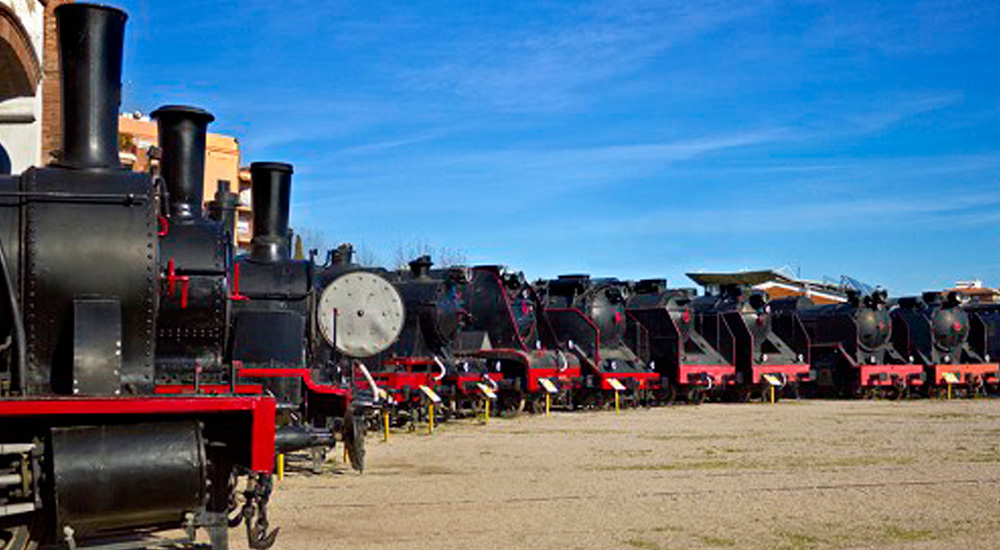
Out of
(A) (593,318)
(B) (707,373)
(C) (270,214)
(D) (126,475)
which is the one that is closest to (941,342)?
(B) (707,373)

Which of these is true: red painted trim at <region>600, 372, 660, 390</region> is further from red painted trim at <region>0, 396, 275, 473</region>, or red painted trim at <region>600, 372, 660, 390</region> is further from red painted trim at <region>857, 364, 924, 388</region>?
red painted trim at <region>0, 396, 275, 473</region>

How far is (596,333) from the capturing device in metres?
26.2

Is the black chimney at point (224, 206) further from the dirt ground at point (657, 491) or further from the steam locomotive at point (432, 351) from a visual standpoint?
the steam locomotive at point (432, 351)

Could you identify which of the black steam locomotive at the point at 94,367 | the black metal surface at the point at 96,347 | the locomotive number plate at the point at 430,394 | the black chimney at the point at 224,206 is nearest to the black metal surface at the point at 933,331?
the locomotive number plate at the point at 430,394

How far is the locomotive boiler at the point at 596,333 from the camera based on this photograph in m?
26.2

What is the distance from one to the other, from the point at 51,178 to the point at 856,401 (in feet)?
88.8

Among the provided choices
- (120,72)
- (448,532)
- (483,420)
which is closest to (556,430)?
(483,420)

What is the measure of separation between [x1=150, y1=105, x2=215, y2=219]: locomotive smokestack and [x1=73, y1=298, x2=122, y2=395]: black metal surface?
2805mm

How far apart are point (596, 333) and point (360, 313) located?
11.0 meters

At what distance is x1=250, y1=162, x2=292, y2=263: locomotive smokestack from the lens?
12.8 metres

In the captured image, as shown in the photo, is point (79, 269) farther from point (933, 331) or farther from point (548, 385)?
point (933, 331)

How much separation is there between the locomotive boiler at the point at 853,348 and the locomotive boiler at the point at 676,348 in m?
4.06

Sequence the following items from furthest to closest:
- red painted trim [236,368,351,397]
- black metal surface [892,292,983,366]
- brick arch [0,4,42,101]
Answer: black metal surface [892,292,983,366], brick arch [0,4,42,101], red painted trim [236,368,351,397]

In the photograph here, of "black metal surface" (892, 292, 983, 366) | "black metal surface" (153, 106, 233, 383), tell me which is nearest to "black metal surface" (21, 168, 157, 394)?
"black metal surface" (153, 106, 233, 383)
